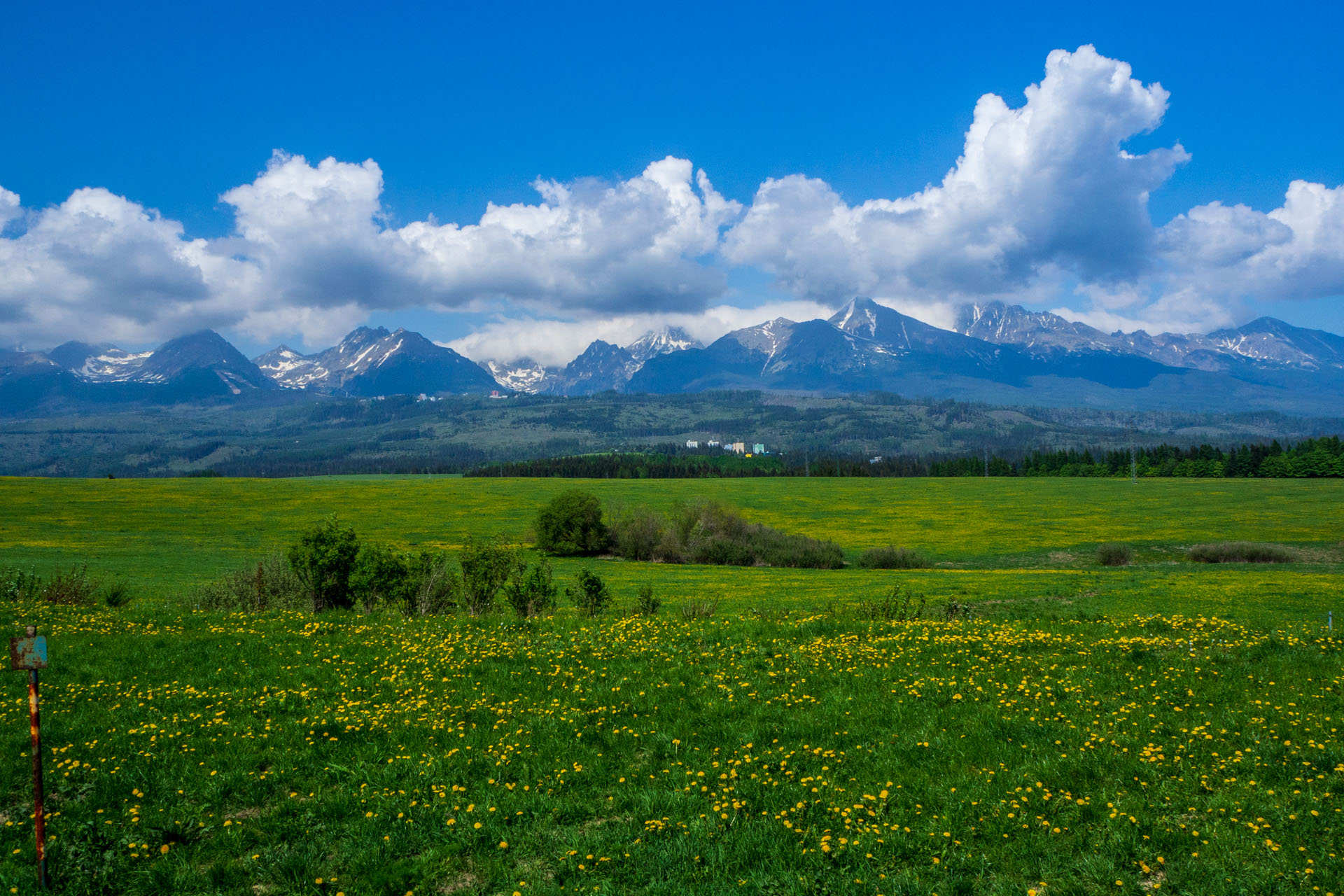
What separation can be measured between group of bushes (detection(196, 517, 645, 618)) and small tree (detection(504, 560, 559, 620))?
0.08ft

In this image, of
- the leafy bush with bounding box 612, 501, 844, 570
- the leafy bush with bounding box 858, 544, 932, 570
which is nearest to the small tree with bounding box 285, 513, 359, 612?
the leafy bush with bounding box 612, 501, 844, 570

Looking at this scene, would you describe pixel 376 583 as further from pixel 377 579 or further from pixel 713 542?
pixel 713 542

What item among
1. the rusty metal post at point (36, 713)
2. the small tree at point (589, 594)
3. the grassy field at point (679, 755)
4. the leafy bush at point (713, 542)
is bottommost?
the leafy bush at point (713, 542)

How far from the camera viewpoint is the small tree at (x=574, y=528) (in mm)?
77500

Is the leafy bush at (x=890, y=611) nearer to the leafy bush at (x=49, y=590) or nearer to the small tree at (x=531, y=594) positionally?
the small tree at (x=531, y=594)

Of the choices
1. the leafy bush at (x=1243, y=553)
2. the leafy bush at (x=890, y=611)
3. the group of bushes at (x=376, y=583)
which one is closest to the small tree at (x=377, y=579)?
the group of bushes at (x=376, y=583)

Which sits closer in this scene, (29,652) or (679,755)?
(29,652)

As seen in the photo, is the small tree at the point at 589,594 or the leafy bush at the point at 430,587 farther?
the small tree at the point at 589,594

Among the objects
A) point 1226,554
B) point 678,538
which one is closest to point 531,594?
point 678,538

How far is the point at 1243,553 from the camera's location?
6212 cm

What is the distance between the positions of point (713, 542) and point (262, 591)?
5069 centimetres

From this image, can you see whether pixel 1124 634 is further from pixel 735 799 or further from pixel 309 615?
pixel 309 615

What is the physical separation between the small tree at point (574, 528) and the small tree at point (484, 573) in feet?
168

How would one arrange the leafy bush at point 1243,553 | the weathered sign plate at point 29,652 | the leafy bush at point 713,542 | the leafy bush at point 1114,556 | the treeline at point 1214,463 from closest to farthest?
1. the weathered sign plate at point 29,652
2. the leafy bush at point 1243,553
3. the leafy bush at point 1114,556
4. the leafy bush at point 713,542
5. the treeline at point 1214,463
